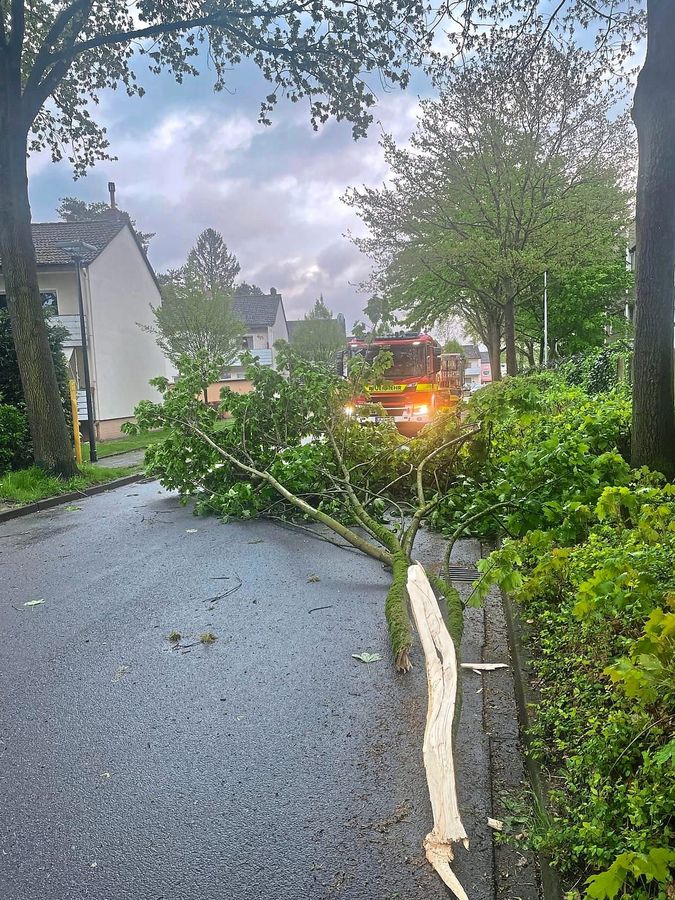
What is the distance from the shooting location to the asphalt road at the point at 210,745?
2174 mm

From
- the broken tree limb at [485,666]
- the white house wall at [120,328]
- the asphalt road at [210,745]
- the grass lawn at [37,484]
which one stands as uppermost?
the white house wall at [120,328]

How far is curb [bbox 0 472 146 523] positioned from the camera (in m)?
9.36

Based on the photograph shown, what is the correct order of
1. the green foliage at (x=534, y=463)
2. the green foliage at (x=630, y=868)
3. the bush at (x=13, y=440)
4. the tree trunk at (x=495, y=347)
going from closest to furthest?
the green foliage at (x=630, y=868), the green foliage at (x=534, y=463), the bush at (x=13, y=440), the tree trunk at (x=495, y=347)

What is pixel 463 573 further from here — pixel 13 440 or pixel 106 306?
pixel 106 306

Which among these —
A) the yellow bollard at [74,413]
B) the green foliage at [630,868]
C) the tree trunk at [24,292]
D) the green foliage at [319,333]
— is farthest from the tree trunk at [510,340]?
the green foliage at [319,333]

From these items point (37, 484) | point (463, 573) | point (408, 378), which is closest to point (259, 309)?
point (408, 378)

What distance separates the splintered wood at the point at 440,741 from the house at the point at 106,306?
57.0 ft

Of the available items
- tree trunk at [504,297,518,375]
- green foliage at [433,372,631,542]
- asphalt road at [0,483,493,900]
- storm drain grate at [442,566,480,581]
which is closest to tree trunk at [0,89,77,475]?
asphalt road at [0,483,493,900]

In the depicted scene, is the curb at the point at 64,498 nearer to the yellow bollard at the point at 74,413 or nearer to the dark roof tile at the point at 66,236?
the yellow bollard at the point at 74,413

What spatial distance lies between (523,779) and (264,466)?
6553mm

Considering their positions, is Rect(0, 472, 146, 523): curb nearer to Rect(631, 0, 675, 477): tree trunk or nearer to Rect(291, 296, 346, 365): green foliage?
Rect(631, 0, 675, 477): tree trunk

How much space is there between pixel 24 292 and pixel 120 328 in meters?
16.7

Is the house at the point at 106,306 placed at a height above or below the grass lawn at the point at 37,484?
above

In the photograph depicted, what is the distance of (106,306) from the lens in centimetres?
2578
